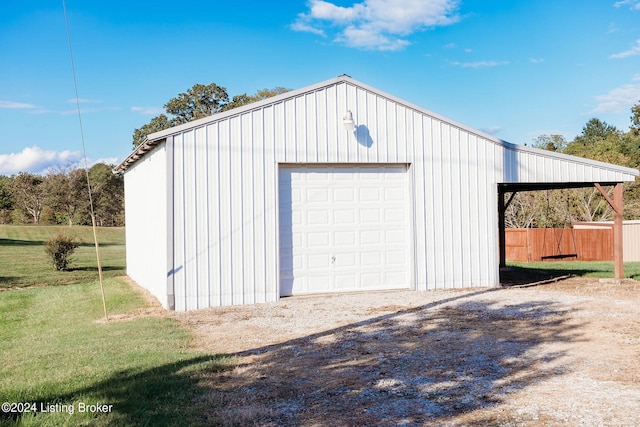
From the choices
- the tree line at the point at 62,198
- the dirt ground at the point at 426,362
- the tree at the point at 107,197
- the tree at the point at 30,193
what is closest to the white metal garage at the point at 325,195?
the dirt ground at the point at 426,362

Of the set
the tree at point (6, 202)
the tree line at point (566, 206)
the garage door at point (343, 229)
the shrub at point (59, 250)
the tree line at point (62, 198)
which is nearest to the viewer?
the garage door at point (343, 229)

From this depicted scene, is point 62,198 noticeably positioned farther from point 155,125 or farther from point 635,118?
point 635,118

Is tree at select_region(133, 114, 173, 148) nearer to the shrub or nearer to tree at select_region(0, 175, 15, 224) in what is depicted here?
tree at select_region(0, 175, 15, 224)

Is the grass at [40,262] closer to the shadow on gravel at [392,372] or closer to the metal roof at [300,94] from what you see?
the metal roof at [300,94]

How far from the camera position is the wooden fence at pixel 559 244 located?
2370 centimetres

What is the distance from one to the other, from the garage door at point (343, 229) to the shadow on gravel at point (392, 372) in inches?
110

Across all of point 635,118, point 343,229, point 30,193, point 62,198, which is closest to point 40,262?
point 343,229

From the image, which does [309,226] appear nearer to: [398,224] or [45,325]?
[398,224]

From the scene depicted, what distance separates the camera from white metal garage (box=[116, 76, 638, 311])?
998cm

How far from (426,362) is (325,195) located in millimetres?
5661

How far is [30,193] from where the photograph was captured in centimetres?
4700

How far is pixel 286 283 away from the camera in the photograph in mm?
10758

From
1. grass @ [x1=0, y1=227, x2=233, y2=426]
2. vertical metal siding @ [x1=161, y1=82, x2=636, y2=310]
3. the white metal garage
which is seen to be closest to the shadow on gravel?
grass @ [x1=0, y1=227, x2=233, y2=426]

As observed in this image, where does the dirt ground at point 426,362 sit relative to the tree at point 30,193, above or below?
below
